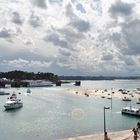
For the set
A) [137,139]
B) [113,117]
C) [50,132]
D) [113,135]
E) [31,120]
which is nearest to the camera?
[137,139]

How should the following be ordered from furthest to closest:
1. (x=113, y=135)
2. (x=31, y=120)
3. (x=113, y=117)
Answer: (x=113, y=117) → (x=31, y=120) → (x=113, y=135)

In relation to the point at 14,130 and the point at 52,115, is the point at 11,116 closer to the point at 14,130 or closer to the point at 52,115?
the point at 52,115

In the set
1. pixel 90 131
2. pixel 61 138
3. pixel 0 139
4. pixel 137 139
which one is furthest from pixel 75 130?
pixel 137 139

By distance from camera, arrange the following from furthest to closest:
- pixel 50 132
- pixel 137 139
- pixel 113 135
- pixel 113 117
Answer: pixel 113 117, pixel 50 132, pixel 113 135, pixel 137 139

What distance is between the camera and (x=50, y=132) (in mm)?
84812

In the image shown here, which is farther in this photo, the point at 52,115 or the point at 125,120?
the point at 52,115

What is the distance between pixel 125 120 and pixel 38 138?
38806 millimetres

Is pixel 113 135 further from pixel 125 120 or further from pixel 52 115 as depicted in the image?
pixel 52 115

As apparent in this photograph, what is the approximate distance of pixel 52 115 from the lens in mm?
117500

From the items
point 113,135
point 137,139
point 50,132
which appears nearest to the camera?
point 137,139

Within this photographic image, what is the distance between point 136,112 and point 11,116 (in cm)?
4145

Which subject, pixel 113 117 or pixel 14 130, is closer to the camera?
pixel 14 130

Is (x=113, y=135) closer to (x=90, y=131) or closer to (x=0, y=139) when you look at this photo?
(x=90, y=131)

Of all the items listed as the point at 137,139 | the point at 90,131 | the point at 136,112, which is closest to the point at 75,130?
the point at 90,131
